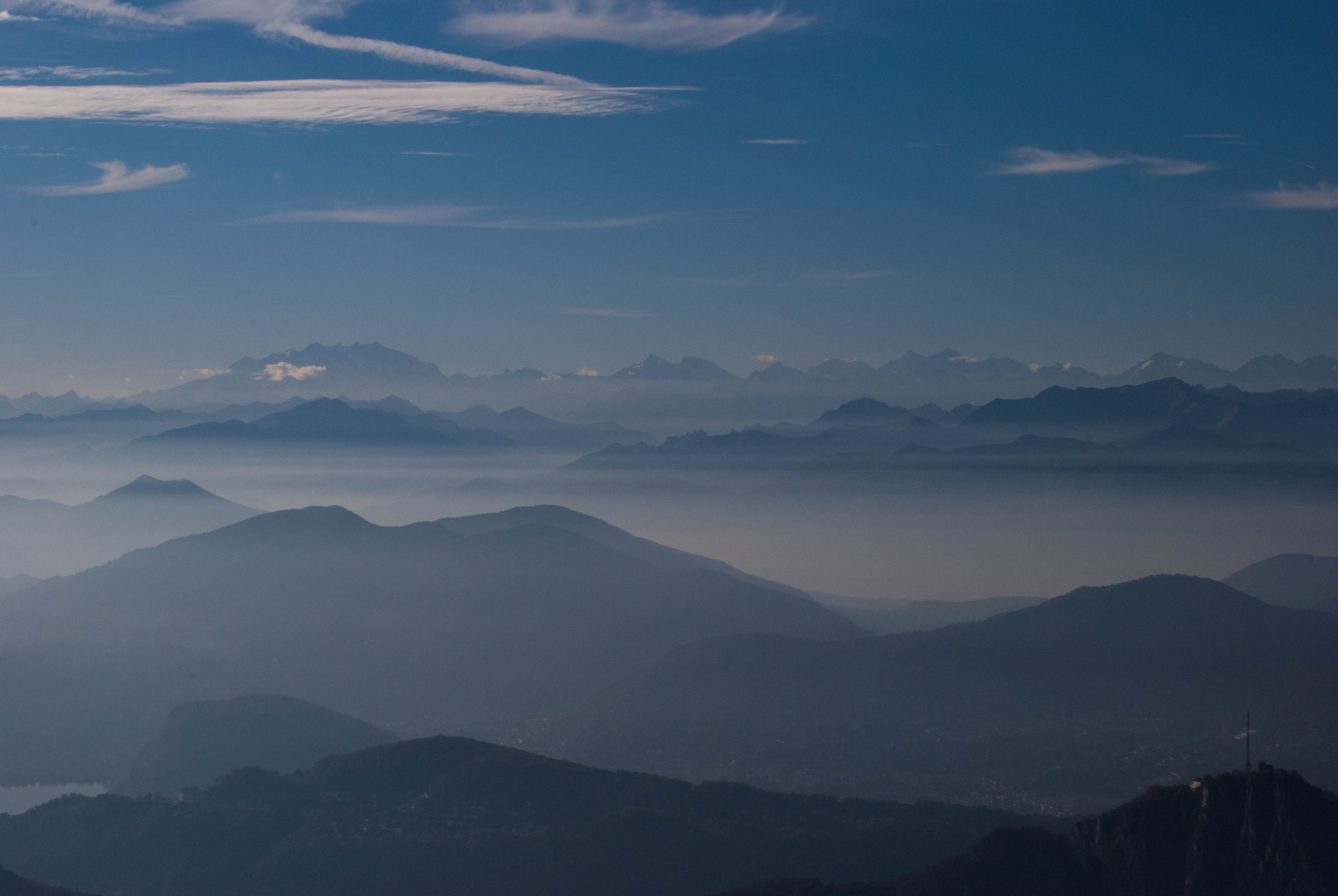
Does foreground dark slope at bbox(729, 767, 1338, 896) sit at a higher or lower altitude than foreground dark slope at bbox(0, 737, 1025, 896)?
higher

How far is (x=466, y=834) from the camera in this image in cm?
16350

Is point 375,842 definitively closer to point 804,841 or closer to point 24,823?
point 804,841

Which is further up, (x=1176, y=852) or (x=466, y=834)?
(x=1176, y=852)

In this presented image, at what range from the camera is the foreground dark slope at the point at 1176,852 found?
84.9m

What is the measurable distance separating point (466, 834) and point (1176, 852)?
108m

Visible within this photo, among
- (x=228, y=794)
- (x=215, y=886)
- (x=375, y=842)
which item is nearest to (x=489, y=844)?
(x=375, y=842)

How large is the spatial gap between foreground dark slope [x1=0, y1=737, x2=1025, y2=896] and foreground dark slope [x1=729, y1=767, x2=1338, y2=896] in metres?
53.6

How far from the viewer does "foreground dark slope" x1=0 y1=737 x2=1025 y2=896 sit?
151m

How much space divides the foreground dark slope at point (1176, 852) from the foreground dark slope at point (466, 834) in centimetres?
5361

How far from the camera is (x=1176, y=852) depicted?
90.0 metres

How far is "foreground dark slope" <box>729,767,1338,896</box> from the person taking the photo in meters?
84.9

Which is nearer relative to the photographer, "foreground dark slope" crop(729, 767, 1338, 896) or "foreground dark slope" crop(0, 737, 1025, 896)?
"foreground dark slope" crop(729, 767, 1338, 896)

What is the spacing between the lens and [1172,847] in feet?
296

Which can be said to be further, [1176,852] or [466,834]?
[466,834]
